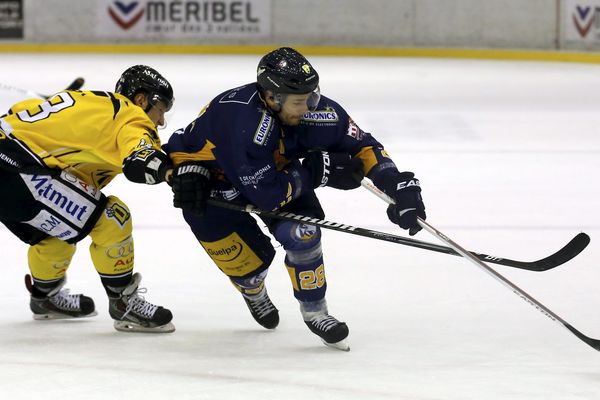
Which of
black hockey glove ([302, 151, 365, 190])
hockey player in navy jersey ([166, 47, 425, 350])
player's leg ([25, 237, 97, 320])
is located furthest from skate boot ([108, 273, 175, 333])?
black hockey glove ([302, 151, 365, 190])

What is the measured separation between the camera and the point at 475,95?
927 cm

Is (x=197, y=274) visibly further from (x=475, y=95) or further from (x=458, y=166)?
(x=475, y=95)

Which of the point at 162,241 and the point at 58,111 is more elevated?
the point at 58,111

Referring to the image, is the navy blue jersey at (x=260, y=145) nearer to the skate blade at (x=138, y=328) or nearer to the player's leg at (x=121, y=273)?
the player's leg at (x=121, y=273)

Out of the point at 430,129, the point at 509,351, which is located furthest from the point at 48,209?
the point at 430,129

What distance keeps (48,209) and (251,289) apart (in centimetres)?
68

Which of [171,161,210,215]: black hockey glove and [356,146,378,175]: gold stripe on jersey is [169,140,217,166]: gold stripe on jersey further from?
[356,146,378,175]: gold stripe on jersey

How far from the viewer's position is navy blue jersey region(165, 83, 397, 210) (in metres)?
3.17

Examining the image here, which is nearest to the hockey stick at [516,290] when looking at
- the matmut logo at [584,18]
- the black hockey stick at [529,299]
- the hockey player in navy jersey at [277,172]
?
the black hockey stick at [529,299]

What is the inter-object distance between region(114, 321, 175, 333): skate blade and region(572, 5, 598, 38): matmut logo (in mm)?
9036

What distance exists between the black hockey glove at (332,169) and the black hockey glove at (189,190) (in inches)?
12.2

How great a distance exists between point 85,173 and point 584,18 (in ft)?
29.9

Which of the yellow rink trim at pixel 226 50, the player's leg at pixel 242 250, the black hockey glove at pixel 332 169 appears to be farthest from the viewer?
the yellow rink trim at pixel 226 50

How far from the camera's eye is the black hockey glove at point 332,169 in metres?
3.23
